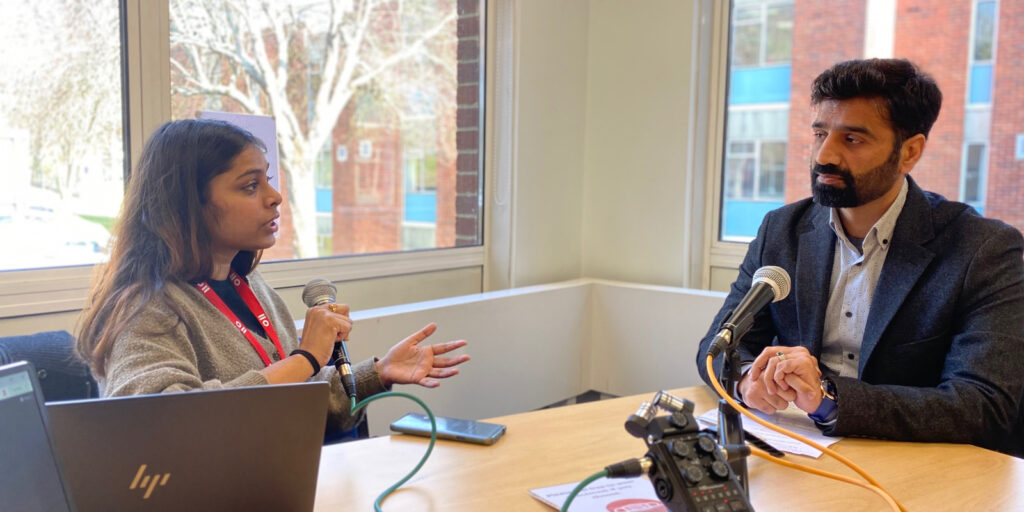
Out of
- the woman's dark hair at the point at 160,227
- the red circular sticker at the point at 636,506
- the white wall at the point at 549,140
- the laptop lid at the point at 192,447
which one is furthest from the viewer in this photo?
the white wall at the point at 549,140

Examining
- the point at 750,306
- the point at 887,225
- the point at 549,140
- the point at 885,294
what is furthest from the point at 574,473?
the point at 549,140

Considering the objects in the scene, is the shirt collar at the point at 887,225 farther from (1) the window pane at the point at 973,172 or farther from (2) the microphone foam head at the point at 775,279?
(1) the window pane at the point at 973,172

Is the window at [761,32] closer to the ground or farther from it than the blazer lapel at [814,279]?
farther from it

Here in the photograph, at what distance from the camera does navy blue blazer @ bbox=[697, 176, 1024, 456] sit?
4.96 feet

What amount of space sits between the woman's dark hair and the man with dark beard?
1.20 metres

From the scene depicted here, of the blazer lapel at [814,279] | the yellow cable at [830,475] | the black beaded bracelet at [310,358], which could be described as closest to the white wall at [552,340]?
the black beaded bracelet at [310,358]

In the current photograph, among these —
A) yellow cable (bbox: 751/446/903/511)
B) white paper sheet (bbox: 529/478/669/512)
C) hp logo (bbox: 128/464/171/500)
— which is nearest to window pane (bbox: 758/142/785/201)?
yellow cable (bbox: 751/446/903/511)

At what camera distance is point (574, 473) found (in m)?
1.33

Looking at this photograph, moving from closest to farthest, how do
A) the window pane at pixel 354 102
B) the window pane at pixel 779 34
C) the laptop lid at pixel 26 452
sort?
the laptop lid at pixel 26 452 → the window pane at pixel 354 102 → the window pane at pixel 779 34

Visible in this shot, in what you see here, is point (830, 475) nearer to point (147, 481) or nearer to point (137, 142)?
point (147, 481)

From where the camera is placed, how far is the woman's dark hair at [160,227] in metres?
1.47

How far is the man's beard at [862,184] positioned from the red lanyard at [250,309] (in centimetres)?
140

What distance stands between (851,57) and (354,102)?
1.98 meters

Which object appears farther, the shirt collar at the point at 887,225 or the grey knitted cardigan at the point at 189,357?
the shirt collar at the point at 887,225
